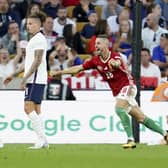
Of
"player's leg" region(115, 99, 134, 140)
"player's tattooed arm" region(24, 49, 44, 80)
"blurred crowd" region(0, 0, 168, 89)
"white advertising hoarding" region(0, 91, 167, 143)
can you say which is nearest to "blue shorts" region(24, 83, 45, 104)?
"player's tattooed arm" region(24, 49, 44, 80)

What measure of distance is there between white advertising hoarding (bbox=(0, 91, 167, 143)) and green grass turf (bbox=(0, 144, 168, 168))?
2755 mm

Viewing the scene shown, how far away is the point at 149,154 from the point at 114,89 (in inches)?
65.7

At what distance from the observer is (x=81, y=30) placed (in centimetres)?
2252

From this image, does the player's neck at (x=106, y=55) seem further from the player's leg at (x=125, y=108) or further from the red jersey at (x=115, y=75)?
the player's leg at (x=125, y=108)

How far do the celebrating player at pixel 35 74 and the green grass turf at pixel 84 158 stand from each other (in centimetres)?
43

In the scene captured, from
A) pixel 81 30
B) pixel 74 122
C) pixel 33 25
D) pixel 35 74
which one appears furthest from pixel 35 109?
pixel 81 30

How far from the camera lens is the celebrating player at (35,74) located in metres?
14.3

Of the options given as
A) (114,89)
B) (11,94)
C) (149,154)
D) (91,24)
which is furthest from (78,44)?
(149,154)

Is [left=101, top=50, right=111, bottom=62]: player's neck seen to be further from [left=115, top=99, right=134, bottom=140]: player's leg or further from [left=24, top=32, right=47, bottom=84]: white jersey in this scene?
[left=24, top=32, right=47, bottom=84]: white jersey

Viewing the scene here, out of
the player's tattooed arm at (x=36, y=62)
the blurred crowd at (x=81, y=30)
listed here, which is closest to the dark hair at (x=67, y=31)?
the blurred crowd at (x=81, y=30)

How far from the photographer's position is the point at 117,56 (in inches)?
575

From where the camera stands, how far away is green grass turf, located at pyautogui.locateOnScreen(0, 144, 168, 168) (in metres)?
12.1

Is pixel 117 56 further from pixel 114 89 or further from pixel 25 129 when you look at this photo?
pixel 25 129

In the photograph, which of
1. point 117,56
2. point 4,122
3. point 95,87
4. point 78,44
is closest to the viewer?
point 117,56
